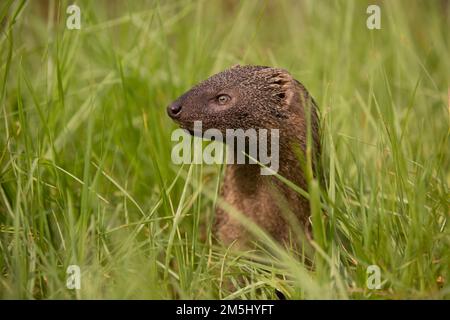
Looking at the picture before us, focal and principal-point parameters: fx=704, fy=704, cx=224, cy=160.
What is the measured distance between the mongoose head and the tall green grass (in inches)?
6.9

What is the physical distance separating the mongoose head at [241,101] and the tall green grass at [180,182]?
18 centimetres

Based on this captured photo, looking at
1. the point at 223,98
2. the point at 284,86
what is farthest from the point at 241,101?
the point at 284,86

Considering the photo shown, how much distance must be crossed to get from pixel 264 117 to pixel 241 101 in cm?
12

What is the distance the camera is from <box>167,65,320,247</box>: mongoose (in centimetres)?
294

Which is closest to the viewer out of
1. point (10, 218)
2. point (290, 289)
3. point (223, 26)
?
point (290, 289)

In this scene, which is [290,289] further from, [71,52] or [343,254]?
[71,52]

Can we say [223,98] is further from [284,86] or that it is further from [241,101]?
[284,86]

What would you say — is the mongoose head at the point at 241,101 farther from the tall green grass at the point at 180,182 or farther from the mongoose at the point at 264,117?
the tall green grass at the point at 180,182

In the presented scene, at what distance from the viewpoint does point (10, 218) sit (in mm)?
2793

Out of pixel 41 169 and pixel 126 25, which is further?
pixel 126 25
